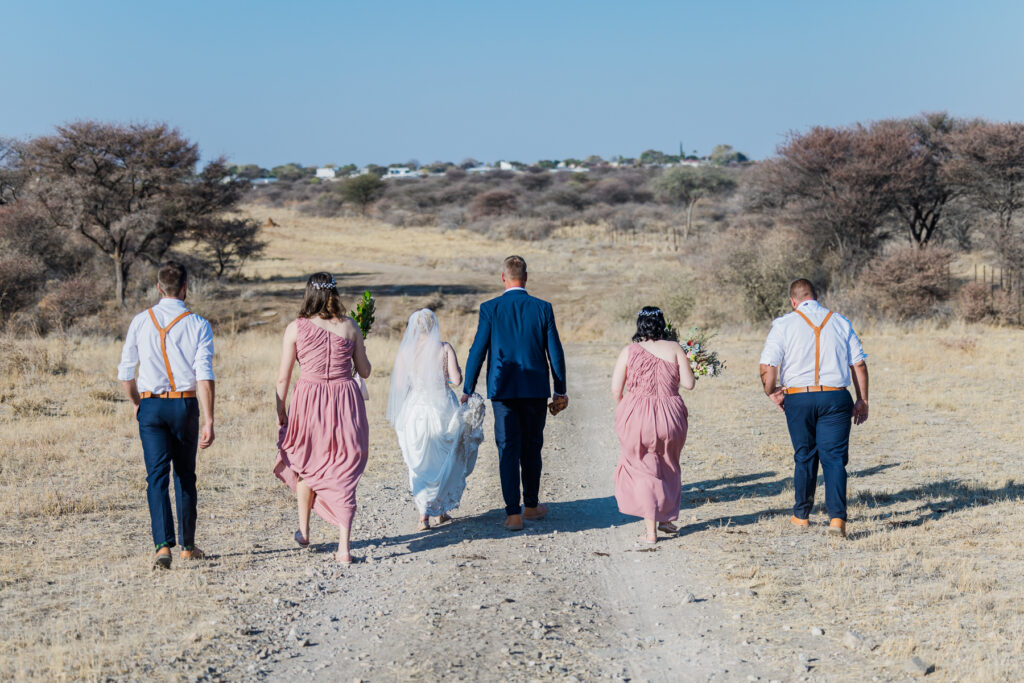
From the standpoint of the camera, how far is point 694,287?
27203 millimetres

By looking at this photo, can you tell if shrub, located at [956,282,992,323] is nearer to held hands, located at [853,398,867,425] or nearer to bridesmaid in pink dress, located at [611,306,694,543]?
held hands, located at [853,398,867,425]

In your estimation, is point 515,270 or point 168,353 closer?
point 168,353

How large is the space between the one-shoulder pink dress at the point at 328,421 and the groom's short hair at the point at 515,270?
4.47ft

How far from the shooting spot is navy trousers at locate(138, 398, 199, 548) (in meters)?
6.10

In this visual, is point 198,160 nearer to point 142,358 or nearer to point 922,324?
point 922,324

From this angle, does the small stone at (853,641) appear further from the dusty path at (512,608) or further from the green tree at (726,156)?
the green tree at (726,156)

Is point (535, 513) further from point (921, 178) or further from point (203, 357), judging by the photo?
point (921, 178)

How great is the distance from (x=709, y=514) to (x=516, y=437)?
1.78 meters

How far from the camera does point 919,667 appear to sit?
4566mm

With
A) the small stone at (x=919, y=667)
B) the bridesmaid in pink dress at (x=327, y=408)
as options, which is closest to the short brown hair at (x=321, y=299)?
the bridesmaid in pink dress at (x=327, y=408)

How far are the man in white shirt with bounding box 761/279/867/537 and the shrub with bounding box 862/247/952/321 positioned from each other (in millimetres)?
19515

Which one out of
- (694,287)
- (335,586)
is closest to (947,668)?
(335,586)

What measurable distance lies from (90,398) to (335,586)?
843 centimetres

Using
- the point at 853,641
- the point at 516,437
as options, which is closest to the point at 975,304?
the point at 516,437
